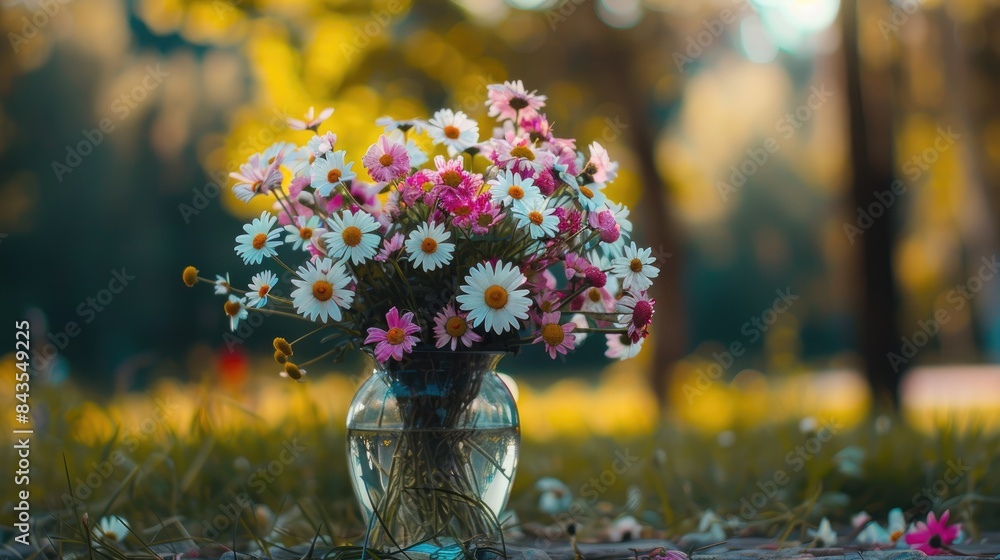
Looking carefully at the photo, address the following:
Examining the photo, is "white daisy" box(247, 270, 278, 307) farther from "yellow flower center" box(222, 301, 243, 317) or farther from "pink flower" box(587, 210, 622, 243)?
"pink flower" box(587, 210, 622, 243)

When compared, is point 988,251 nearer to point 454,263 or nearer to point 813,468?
point 813,468

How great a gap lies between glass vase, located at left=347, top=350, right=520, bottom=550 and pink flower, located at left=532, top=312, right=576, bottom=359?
0.58 feet

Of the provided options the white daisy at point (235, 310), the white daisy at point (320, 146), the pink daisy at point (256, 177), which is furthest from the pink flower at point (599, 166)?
the white daisy at point (235, 310)

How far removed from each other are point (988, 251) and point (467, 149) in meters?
7.33

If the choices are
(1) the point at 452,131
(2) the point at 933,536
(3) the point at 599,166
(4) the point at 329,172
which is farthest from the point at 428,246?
(2) the point at 933,536

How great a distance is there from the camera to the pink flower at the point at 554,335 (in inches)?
73.0

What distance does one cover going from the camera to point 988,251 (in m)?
7.97

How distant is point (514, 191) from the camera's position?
1.83 metres

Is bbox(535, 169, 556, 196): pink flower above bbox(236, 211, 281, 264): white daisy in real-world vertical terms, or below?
above

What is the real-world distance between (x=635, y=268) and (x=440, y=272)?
41 centimetres

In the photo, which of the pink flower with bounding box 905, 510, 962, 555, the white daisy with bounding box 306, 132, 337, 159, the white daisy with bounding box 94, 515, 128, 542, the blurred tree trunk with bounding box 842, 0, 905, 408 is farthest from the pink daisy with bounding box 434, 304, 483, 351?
the blurred tree trunk with bounding box 842, 0, 905, 408

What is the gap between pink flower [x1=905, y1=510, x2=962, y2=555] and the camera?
228cm

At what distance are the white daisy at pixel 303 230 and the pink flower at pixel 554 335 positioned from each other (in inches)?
20.8

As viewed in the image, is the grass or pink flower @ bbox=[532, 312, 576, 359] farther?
the grass
